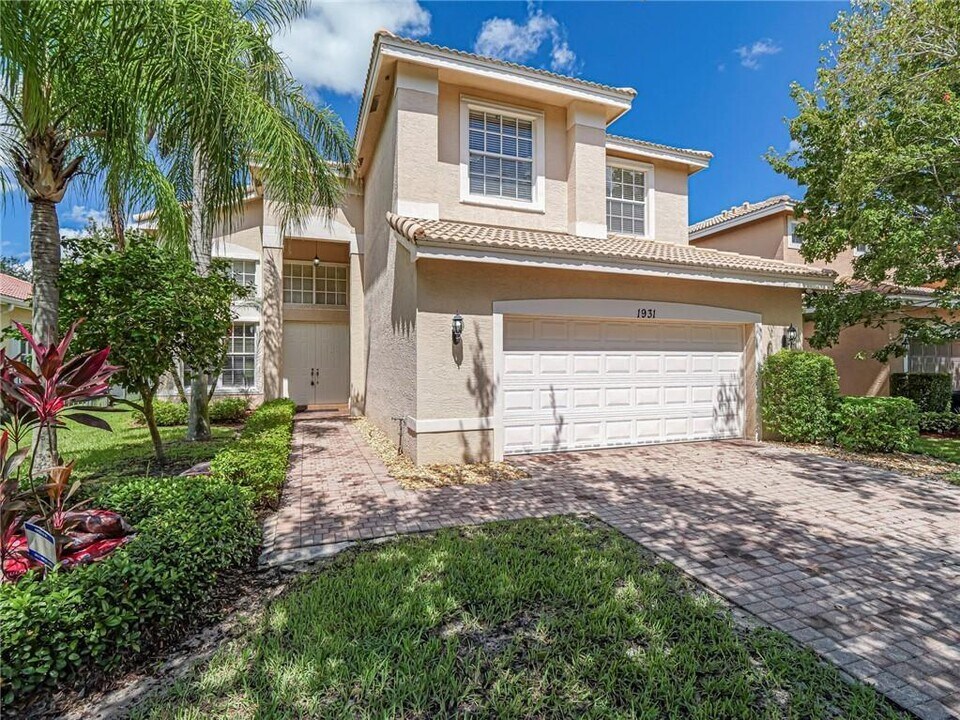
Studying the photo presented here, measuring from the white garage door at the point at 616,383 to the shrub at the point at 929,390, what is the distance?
8796mm

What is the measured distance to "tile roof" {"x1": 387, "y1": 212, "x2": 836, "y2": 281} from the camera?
25.8 ft

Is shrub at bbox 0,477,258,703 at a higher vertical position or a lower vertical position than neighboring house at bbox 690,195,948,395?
lower

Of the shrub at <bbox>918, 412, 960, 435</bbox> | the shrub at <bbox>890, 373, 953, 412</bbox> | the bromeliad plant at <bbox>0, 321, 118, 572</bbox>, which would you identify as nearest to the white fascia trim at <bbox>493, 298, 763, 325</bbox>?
the bromeliad plant at <bbox>0, 321, 118, 572</bbox>

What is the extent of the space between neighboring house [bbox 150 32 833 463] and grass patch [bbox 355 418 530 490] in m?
0.26

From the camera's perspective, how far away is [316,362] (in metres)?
17.3

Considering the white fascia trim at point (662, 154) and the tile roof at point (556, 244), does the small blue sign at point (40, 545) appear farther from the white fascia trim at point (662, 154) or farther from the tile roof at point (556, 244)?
the white fascia trim at point (662, 154)

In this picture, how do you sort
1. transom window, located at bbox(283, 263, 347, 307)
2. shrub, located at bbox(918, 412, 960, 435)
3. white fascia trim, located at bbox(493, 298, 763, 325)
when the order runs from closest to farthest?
white fascia trim, located at bbox(493, 298, 763, 325) → shrub, located at bbox(918, 412, 960, 435) → transom window, located at bbox(283, 263, 347, 307)

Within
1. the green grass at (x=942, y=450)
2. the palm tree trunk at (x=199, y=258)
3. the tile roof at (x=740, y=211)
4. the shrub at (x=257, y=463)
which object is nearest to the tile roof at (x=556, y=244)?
the shrub at (x=257, y=463)

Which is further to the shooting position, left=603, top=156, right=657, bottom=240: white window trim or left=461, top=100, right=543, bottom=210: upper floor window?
left=603, top=156, right=657, bottom=240: white window trim

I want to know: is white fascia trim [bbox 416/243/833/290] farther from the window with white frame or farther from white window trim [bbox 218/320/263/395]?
the window with white frame

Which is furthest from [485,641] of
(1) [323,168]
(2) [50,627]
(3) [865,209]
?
(3) [865,209]

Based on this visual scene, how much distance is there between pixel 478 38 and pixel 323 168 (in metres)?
4.85

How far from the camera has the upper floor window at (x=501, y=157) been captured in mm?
10477

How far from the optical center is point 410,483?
7.38 m
